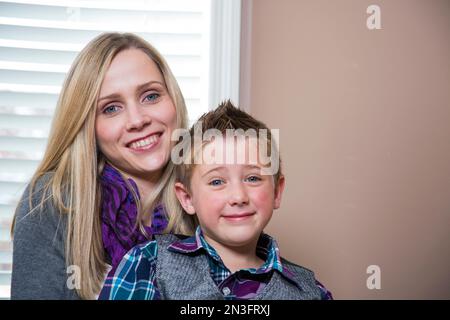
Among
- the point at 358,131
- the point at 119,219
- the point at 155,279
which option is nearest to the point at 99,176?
the point at 119,219

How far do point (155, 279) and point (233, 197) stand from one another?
0.25 meters

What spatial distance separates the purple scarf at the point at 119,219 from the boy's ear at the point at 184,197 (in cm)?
15

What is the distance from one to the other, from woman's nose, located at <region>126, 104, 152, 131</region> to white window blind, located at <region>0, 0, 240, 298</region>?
1.55 ft

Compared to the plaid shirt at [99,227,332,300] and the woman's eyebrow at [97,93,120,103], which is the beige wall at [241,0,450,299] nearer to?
the woman's eyebrow at [97,93,120,103]

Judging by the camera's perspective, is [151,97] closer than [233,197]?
No

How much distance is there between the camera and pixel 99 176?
1.59 meters

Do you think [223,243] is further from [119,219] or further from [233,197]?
[119,219]

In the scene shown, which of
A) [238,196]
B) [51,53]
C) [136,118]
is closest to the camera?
[238,196]

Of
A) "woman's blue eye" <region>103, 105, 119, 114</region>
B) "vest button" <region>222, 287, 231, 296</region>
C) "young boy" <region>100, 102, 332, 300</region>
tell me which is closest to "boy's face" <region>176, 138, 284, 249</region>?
"young boy" <region>100, 102, 332, 300</region>

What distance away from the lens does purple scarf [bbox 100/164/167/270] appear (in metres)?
1.48

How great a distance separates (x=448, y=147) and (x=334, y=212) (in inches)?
19.4

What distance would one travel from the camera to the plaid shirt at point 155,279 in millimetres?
1270

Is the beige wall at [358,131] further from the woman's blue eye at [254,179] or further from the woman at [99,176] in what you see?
the woman's blue eye at [254,179]
